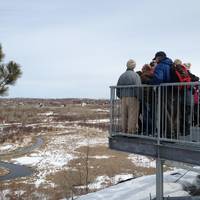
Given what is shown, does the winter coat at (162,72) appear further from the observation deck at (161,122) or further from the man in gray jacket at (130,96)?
the man in gray jacket at (130,96)

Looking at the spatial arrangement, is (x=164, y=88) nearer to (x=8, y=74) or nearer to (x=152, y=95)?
(x=152, y=95)

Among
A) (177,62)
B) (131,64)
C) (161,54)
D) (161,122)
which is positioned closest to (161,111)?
(161,122)

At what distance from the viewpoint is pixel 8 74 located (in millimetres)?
17984

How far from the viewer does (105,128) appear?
4606cm

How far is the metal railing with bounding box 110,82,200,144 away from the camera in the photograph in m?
7.17

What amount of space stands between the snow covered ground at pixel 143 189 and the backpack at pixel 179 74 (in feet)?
14.0

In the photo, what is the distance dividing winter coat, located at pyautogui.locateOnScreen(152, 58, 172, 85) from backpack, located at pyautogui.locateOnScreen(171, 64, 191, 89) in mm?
72

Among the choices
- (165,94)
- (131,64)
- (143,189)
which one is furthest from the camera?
(143,189)

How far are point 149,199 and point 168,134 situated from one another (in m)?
3.61

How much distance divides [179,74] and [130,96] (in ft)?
3.63

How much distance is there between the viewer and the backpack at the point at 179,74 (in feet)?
24.0

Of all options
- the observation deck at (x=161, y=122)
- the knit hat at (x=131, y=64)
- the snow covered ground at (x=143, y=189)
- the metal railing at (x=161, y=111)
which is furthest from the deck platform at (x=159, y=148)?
the snow covered ground at (x=143, y=189)

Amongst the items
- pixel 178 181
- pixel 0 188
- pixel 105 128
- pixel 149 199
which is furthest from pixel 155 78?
pixel 105 128

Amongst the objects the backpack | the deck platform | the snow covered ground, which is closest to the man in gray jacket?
the deck platform
